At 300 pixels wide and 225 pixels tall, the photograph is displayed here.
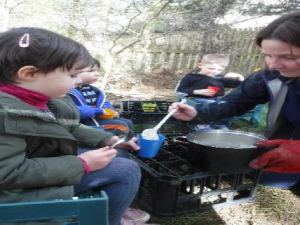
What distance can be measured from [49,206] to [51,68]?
19.9 inches

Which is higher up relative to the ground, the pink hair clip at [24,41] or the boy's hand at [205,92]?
the pink hair clip at [24,41]

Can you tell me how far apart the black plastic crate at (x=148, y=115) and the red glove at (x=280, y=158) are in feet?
4.82

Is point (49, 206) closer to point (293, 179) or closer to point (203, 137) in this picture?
point (203, 137)

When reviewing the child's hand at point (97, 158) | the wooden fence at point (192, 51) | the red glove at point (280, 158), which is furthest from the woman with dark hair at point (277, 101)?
the wooden fence at point (192, 51)

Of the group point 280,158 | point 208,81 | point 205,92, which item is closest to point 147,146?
point 280,158

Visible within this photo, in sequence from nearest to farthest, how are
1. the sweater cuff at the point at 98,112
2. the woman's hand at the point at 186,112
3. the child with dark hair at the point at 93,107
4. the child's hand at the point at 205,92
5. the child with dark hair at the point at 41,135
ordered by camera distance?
the child with dark hair at the point at 41,135 → the woman's hand at the point at 186,112 → the child with dark hair at the point at 93,107 → the sweater cuff at the point at 98,112 → the child's hand at the point at 205,92

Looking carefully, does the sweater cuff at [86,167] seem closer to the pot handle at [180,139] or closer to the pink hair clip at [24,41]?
the pink hair clip at [24,41]

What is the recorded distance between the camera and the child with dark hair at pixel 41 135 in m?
1.05

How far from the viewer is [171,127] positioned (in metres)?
3.45

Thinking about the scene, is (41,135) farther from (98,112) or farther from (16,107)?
(98,112)

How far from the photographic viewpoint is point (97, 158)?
1.28m

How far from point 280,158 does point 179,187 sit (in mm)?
637

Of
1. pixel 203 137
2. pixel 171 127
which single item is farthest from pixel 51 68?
pixel 171 127

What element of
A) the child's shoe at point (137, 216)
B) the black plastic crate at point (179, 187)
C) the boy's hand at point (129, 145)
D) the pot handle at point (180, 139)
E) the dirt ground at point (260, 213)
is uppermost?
the boy's hand at point (129, 145)
